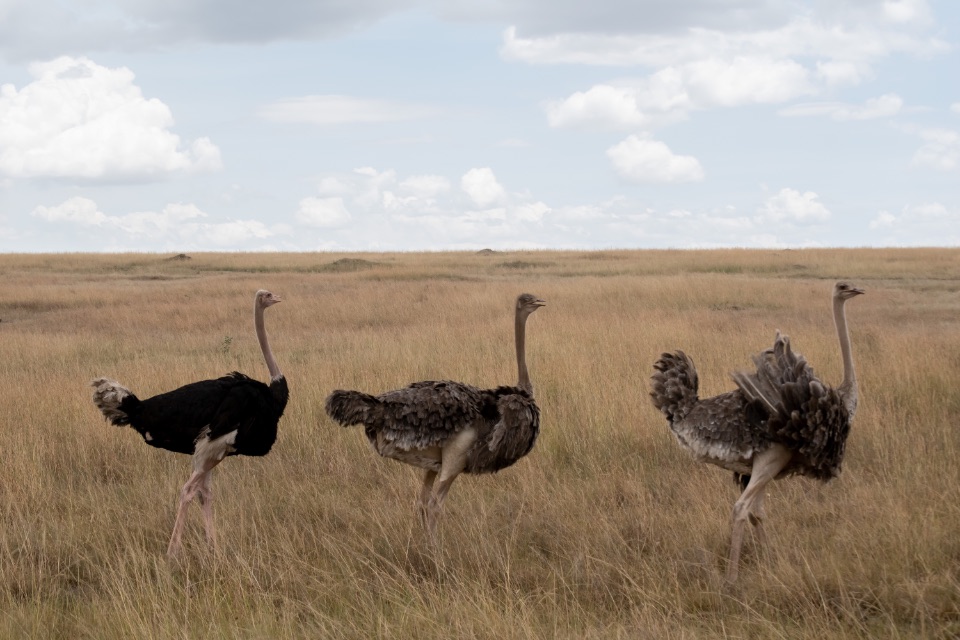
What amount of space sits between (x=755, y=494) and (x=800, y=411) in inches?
18.5

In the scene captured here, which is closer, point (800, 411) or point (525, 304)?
point (800, 411)

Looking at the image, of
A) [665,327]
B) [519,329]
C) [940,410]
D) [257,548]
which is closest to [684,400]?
[519,329]

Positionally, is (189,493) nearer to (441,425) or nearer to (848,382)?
(441,425)

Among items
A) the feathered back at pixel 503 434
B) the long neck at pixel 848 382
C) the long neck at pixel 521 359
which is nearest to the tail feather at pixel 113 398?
the feathered back at pixel 503 434

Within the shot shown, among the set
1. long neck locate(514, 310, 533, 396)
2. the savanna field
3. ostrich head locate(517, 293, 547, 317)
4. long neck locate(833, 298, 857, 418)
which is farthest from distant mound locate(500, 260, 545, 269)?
long neck locate(833, 298, 857, 418)

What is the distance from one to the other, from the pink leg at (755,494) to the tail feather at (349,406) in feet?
6.22

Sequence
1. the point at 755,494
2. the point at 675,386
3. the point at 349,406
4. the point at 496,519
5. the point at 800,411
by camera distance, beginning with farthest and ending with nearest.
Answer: the point at 496,519 → the point at 675,386 → the point at 349,406 → the point at 755,494 → the point at 800,411

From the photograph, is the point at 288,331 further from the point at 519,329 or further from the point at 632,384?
the point at 519,329

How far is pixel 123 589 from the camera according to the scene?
4.62 meters

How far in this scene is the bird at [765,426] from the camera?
4.84 meters

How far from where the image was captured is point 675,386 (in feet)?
17.7

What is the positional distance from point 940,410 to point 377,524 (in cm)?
511

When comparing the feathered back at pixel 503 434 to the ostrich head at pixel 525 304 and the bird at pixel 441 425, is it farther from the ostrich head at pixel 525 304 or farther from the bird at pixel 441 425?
the ostrich head at pixel 525 304

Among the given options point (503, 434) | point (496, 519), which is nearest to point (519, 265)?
point (496, 519)
